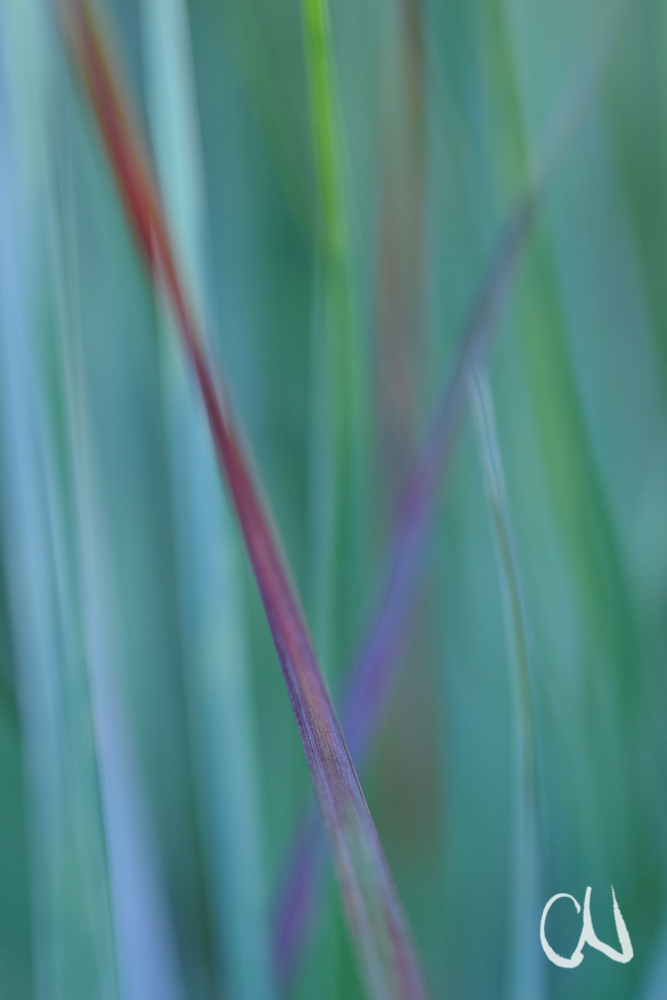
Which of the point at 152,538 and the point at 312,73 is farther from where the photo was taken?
the point at 152,538

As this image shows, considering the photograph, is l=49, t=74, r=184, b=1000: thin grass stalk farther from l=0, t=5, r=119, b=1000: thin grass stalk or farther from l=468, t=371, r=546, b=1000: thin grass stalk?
l=468, t=371, r=546, b=1000: thin grass stalk

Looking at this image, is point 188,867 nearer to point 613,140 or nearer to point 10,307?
point 10,307

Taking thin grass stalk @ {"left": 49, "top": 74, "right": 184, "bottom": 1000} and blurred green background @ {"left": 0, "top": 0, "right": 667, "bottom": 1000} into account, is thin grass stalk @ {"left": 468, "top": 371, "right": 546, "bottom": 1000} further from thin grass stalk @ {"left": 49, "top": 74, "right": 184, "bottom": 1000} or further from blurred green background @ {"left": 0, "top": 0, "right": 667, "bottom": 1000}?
thin grass stalk @ {"left": 49, "top": 74, "right": 184, "bottom": 1000}

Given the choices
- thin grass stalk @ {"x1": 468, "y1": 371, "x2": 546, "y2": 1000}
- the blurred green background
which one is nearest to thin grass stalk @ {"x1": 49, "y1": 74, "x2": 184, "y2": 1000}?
the blurred green background

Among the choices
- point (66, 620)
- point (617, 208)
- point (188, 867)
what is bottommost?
point (188, 867)

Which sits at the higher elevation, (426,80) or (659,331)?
(426,80)

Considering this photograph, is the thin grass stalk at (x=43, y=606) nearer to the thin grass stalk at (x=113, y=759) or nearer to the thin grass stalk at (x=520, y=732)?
the thin grass stalk at (x=113, y=759)

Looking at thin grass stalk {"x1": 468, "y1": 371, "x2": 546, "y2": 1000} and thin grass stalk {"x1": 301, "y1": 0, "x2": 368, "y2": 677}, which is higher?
thin grass stalk {"x1": 301, "y1": 0, "x2": 368, "y2": 677}

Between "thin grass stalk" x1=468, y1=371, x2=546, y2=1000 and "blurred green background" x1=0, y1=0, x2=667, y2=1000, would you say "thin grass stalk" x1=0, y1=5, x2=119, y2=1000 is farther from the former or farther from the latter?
"thin grass stalk" x1=468, y1=371, x2=546, y2=1000

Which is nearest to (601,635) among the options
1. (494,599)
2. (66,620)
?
(494,599)
